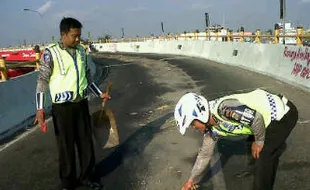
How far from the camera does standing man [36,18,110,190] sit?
16.3 feet

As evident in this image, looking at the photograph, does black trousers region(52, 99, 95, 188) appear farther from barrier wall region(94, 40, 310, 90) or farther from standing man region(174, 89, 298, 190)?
barrier wall region(94, 40, 310, 90)

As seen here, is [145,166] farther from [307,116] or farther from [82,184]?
[307,116]

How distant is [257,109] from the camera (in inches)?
143

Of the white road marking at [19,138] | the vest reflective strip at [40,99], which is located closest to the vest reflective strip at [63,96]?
the vest reflective strip at [40,99]

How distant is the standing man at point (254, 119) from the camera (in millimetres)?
3473

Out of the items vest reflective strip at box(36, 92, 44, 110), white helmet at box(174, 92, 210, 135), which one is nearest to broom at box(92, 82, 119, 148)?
vest reflective strip at box(36, 92, 44, 110)

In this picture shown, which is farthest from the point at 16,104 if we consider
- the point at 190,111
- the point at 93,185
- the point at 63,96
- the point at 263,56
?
the point at 263,56

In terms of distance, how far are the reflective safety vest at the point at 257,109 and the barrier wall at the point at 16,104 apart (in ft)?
20.9

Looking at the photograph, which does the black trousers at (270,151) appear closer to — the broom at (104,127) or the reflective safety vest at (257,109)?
the reflective safety vest at (257,109)

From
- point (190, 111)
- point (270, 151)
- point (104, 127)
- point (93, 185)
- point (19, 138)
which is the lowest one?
point (19, 138)

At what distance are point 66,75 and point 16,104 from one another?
544 cm

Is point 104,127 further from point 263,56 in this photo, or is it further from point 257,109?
point 263,56

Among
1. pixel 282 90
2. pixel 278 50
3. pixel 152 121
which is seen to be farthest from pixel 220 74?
pixel 152 121

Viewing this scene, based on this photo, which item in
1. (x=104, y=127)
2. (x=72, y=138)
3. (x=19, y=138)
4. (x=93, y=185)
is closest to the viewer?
(x=72, y=138)
